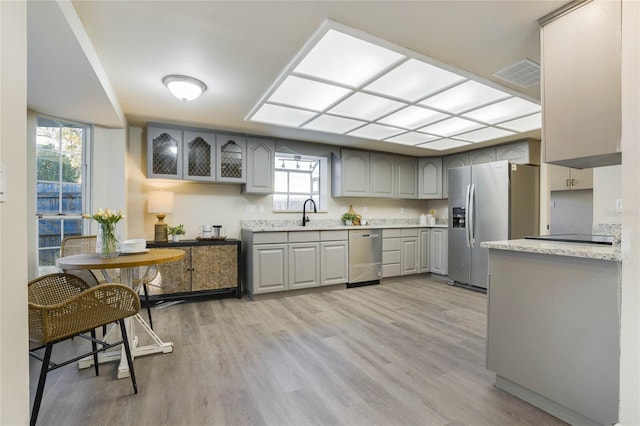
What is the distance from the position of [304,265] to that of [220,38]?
2.82 m

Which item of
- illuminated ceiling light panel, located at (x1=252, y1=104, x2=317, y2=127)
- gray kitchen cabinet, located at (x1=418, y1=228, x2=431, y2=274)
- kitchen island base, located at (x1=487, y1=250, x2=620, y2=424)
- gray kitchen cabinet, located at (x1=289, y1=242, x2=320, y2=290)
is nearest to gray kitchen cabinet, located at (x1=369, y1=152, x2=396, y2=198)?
gray kitchen cabinet, located at (x1=418, y1=228, x2=431, y2=274)

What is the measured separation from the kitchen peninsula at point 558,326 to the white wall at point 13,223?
7.69 feet

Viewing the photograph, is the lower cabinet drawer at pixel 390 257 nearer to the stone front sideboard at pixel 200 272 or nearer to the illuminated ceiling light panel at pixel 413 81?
the stone front sideboard at pixel 200 272

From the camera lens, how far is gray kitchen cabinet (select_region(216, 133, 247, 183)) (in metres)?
3.89

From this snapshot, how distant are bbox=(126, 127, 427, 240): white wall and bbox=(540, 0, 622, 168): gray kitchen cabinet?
3262 millimetres

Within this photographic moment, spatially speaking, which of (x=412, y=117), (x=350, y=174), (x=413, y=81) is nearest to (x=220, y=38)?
(x=413, y=81)

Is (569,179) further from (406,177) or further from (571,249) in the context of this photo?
(571,249)

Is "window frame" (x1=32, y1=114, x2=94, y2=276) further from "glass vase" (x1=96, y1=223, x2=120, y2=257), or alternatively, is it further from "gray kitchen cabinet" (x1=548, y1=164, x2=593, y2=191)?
"gray kitchen cabinet" (x1=548, y1=164, x2=593, y2=191)

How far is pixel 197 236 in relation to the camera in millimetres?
4039

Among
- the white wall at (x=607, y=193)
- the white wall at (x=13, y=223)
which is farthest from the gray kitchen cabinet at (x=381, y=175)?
the white wall at (x=13, y=223)

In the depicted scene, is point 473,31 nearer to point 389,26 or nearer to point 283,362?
point 389,26

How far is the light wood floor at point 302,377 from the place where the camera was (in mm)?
1565

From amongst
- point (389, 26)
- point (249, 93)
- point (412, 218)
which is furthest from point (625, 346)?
point (412, 218)

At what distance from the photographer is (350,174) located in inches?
188
